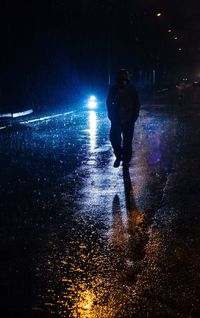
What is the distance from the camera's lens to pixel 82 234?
5.54m

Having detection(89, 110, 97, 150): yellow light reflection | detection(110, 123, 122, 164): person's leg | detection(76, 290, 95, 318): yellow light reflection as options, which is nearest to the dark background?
detection(89, 110, 97, 150): yellow light reflection

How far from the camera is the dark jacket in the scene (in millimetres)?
9430

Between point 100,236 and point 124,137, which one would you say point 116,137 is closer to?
point 124,137

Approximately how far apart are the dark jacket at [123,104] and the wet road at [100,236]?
1036 mm

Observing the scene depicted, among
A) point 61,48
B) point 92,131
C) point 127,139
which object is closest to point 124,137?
point 127,139

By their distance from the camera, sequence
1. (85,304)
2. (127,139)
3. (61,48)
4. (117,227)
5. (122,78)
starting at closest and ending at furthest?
(85,304) < (117,227) < (122,78) < (127,139) < (61,48)

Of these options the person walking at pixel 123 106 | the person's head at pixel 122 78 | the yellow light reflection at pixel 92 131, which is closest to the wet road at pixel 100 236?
the person walking at pixel 123 106

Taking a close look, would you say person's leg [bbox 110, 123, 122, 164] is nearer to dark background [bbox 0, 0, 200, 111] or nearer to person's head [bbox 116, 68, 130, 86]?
person's head [bbox 116, 68, 130, 86]

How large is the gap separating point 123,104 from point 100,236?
451cm

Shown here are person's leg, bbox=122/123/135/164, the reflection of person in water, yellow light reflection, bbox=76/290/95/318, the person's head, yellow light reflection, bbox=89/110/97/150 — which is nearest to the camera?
yellow light reflection, bbox=76/290/95/318

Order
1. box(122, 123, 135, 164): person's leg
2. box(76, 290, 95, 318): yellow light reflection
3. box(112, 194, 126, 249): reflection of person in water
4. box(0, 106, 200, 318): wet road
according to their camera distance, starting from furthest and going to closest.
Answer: box(122, 123, 135, 164): person's leg
box(112, 194, 126, 249): reflection of person in water
box(0, 106, 200, 318): wet road
box(76, 290, 95, 318): yellow light reflection

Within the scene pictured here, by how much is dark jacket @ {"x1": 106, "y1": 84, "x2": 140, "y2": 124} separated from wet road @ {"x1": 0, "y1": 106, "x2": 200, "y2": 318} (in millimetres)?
1036

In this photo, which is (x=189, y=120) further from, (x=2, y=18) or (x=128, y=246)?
(x=2, y=18)

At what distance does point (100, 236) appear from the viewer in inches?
213
